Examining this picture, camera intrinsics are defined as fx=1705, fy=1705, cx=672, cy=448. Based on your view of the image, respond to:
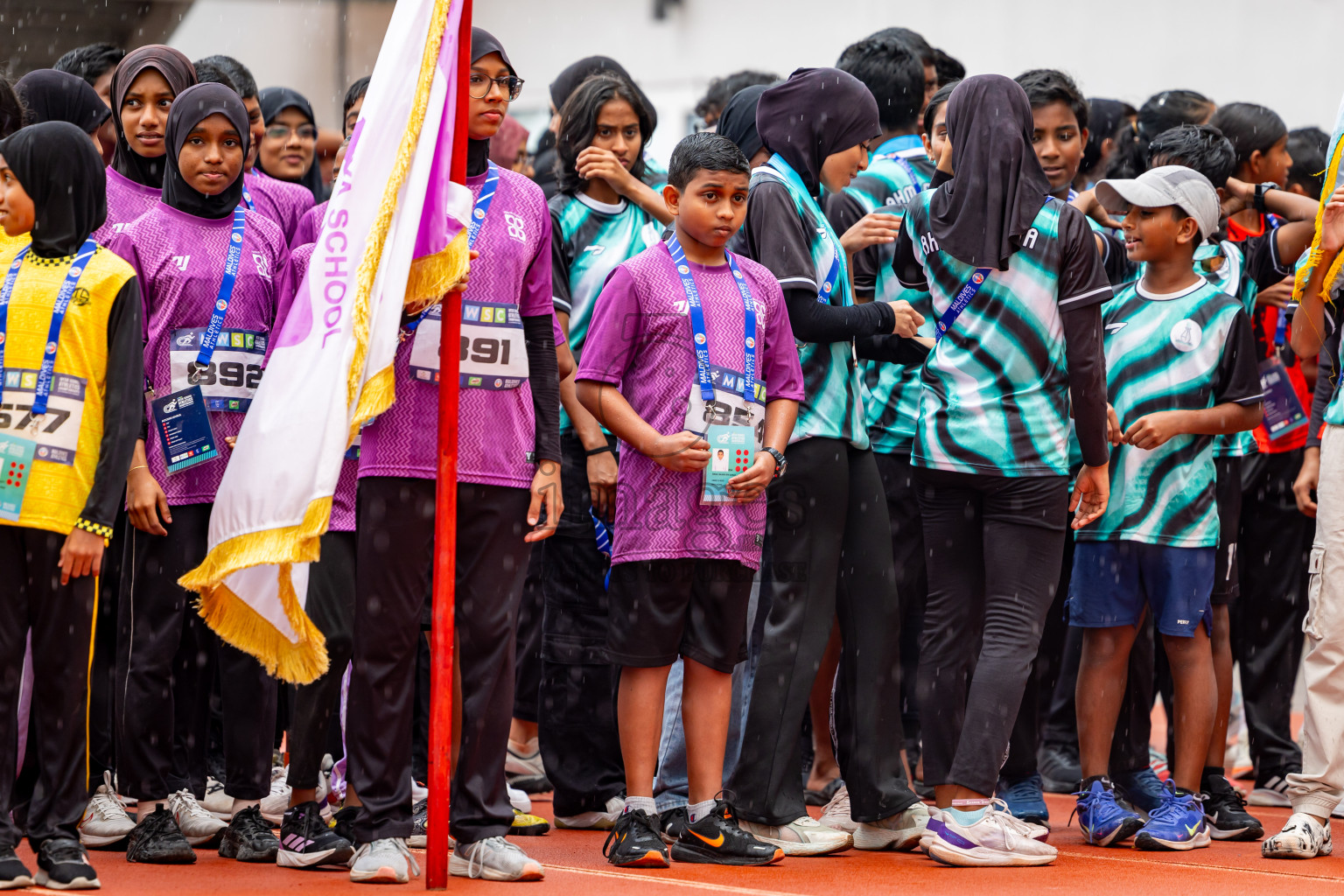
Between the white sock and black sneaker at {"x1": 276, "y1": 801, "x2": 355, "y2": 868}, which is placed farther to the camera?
the white sock

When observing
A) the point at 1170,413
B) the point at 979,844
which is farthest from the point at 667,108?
the point at 979,844

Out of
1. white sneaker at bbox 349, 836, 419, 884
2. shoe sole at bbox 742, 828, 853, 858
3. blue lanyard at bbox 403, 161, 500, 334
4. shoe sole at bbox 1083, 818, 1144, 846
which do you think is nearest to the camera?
white sneaker at bbox 349, 836, 419, 884

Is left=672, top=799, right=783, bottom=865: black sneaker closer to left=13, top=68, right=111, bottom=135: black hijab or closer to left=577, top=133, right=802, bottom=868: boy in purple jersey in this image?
left=577, top=133, right=802, bottom=868: boy in purple jersey

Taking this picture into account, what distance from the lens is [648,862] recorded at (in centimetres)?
472

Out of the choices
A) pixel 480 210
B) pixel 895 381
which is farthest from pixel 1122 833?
pixel 480 210

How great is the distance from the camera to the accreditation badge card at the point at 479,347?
4.53 m

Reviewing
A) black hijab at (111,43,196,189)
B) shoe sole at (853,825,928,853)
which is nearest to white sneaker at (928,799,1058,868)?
shoe sole at (853,825,928,853)

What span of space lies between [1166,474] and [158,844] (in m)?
3.36

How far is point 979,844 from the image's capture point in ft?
16.3

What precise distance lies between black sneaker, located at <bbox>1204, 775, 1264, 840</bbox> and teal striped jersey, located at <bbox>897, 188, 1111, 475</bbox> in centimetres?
143

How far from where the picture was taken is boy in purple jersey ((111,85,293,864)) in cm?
486

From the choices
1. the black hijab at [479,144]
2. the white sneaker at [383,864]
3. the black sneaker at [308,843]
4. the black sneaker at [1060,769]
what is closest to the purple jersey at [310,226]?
the black hijab at [479,144]

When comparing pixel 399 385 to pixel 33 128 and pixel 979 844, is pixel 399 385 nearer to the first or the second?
pixel 33 128

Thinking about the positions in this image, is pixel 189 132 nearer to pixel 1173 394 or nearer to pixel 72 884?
pixel 72 884
